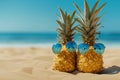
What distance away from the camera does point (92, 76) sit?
158 inches

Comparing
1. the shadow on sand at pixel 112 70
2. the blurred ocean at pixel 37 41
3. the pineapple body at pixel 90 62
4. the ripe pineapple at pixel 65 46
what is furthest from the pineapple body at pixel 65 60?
the blurred ocean at pixel 37 41

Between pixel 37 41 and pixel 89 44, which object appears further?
pixel 37 41

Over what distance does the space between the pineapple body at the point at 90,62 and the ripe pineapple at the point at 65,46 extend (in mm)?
137

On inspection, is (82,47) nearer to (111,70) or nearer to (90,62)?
(90,62)

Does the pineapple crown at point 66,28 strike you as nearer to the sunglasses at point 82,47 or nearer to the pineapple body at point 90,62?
the sunglasses at point 82,47

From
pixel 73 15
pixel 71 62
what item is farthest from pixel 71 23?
pixel 71 62

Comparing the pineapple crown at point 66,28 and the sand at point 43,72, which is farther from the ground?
the pineapple crown at point 66,28

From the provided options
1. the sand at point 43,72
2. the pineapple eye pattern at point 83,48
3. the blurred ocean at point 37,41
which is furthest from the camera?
the blurred ocean at point 37,41

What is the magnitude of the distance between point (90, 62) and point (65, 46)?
36cm

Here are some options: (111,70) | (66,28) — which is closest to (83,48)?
(66,28)

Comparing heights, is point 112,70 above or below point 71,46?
below

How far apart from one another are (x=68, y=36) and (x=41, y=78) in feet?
2.26

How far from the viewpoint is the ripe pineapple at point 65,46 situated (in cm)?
434

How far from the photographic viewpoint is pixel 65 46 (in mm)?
4363
